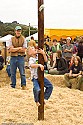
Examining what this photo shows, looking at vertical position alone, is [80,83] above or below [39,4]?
below

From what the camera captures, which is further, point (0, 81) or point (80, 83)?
point (0, 81)

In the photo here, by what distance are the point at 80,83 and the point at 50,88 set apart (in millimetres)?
4349

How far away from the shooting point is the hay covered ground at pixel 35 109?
21.3 feet

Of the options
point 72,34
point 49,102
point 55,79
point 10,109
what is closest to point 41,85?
point 10,109

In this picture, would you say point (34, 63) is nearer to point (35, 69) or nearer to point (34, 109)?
point (35, 69)

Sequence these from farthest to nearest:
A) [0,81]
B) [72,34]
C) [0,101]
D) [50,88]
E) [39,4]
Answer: [72,34], [0,81], [0,101], [50,88], [39,4]

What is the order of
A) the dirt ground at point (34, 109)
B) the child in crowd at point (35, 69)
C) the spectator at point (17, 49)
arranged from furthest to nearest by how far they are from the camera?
the spectator at point (17, 49) < the dirt ground at point (34, 109) < the child in crowd at point (35, 69)

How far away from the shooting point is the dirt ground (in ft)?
21.2

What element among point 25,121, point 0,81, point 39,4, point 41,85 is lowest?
point 0,81

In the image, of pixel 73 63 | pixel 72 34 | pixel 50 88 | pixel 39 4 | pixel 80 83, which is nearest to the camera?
pixel 39 4

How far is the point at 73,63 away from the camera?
1214 cm

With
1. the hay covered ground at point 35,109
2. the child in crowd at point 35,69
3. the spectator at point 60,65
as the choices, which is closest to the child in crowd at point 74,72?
the spectator at point 60,65

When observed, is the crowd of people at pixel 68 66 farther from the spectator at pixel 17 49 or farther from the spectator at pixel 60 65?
the spectator at pixel 17 49

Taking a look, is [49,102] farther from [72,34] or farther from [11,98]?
[72,34]
